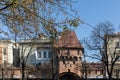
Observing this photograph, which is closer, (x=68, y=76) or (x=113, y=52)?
(x=113, y=52)

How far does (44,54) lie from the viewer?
118375 mm

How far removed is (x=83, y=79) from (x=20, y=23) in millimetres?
74719

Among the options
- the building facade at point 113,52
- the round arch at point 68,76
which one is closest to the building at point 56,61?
the round arch at point 68,76

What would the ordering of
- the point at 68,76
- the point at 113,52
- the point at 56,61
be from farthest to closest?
the point at 56,61 → the point at 68,76 → the point at 113,52

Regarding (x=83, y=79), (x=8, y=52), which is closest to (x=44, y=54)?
(x=8, y=52)

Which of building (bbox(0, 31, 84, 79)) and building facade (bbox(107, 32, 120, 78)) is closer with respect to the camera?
building facade (bbox(107, 32, 120, 78))

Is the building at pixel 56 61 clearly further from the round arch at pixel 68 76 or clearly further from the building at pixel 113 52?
the building at pixel 113 52

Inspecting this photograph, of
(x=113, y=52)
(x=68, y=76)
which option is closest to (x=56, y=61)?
(x=68, y=76)

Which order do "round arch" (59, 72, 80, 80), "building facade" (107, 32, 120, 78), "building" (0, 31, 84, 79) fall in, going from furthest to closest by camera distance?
1. "round arch" (59, 72, 80, 80)
2. "building" (0, 31, 84, 79)
3. "building facade" (107, 32, 120, 78)

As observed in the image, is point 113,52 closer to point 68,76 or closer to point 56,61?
point 68,76

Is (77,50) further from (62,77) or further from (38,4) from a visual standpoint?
(38,4)

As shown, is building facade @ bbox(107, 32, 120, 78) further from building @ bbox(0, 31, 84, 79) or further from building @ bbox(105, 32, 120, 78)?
building @ bbox(0, 31, 84, 79)

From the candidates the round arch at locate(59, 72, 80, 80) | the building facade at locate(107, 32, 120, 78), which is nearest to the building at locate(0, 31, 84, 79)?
the round arch at locate(59, 72, 80, 80)

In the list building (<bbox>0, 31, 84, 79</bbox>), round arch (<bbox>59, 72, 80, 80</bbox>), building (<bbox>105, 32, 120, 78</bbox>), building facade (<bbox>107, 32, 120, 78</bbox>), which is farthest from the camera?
round arch (<bbox>59, 72, 80, 80</bbox>)
